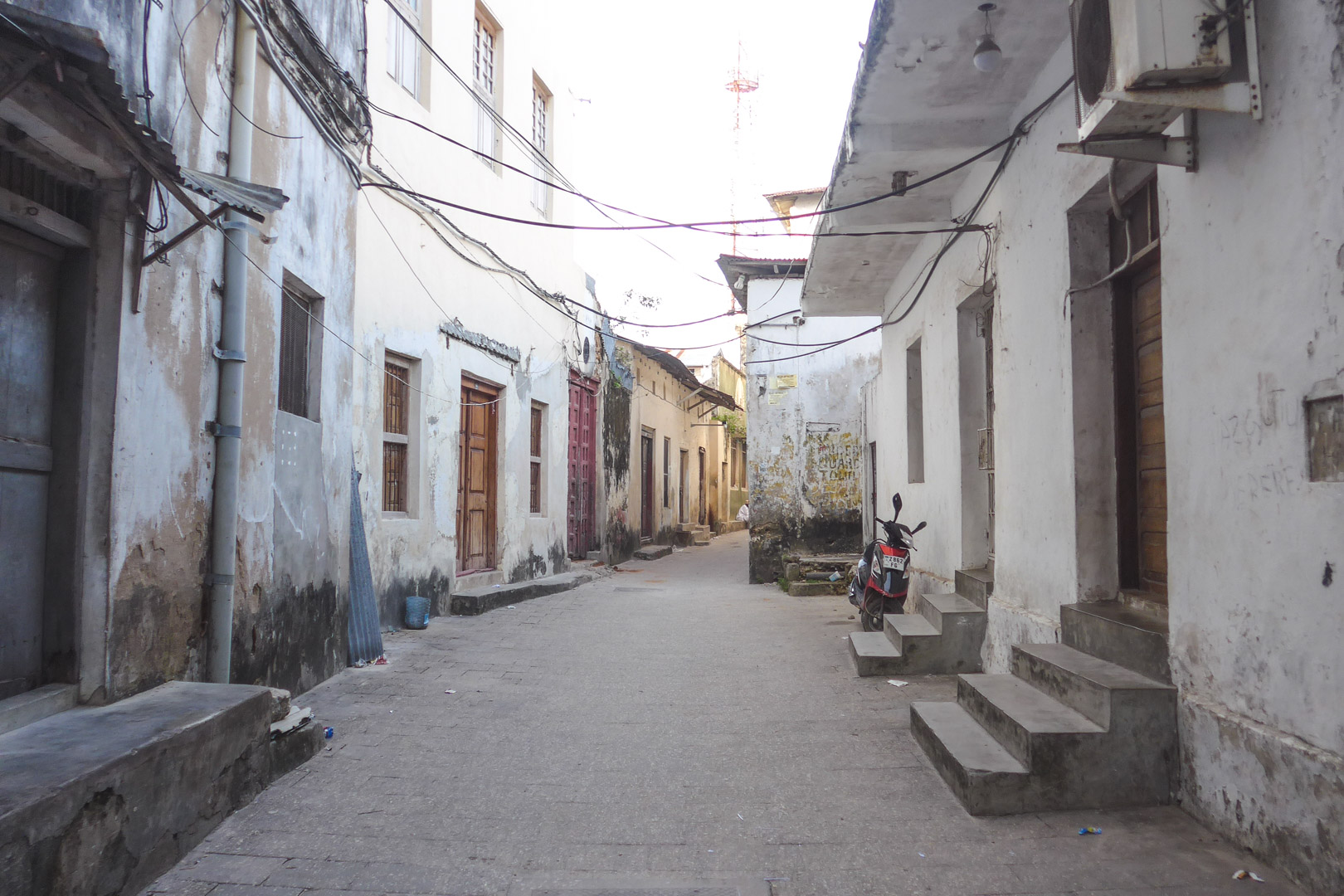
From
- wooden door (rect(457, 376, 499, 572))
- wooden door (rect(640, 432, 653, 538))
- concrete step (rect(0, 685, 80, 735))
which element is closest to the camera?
concrete step (rect(0, 685, 80, 735))

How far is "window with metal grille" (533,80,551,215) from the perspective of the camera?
1157 cm

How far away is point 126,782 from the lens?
273 centimetres

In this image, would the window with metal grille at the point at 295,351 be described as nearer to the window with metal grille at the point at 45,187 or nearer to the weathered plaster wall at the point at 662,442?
the window with metal grille at the point at 45,187

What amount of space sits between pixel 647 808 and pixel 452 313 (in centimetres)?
672

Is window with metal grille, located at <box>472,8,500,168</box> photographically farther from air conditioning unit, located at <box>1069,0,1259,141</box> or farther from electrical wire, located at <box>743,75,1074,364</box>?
air conditioning unit, located at <box>1069,0,1259,141</box>

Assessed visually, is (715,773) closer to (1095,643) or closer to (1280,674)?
A: (1095,643)

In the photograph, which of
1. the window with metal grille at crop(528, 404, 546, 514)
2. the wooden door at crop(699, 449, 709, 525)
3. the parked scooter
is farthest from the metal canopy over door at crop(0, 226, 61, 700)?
the wooden door at crop(699, 449, 709, 525)

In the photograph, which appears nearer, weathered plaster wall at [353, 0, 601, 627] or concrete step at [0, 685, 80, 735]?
concrete step at [0, 685, 80, 735]

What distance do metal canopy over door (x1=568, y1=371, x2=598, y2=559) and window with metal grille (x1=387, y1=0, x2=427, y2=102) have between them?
5469 millimetres

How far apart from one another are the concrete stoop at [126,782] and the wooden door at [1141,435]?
4241mm

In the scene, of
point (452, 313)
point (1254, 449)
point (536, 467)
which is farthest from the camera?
point (536, 467)

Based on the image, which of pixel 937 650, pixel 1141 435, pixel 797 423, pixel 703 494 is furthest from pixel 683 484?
pixel 1141 435

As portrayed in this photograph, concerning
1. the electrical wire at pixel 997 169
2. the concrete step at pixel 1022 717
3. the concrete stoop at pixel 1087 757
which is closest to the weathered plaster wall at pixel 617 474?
the electrical wire at pixel 997 169

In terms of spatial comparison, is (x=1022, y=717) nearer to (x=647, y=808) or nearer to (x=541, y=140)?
(x=647, y=808)
